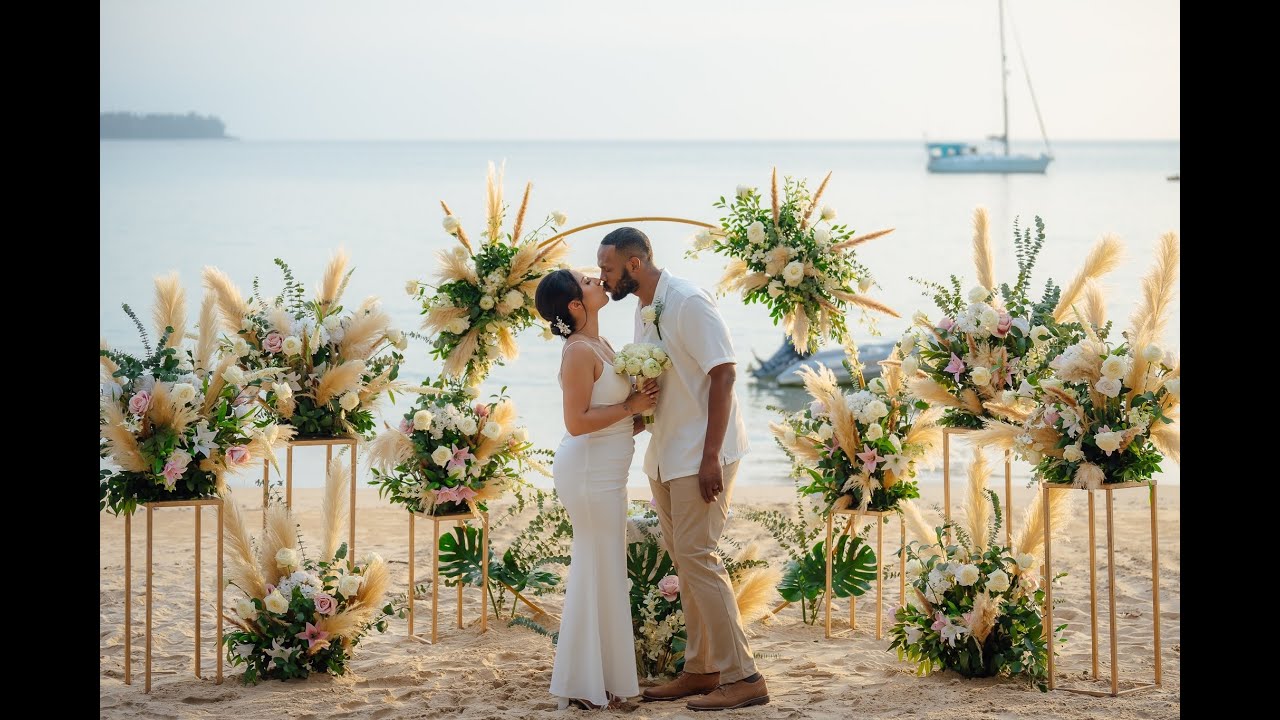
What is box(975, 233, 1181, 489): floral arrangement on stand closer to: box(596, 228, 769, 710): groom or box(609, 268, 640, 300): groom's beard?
box(596, 228, 769, 710): groom

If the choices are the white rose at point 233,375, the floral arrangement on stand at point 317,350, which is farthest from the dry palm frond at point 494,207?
the white rose at point 233,375

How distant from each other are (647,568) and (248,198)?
49.6m

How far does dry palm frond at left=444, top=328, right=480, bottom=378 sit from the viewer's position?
19.7 feet

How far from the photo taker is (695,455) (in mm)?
5027

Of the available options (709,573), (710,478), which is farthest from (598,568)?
(710,478)

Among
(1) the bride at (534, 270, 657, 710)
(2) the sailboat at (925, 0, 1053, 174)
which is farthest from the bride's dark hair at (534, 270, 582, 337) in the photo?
(2) the sailboat at (925, 0, 1053, 174)

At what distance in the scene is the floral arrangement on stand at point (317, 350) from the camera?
19.5 feet

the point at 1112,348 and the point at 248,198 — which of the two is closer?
the point at 1112,348

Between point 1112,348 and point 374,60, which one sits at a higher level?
point 374,60

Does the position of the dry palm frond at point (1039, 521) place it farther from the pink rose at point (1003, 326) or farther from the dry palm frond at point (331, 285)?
the dry palm frond at point (331, 285)

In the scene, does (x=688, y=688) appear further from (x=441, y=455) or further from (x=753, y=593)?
(x=441, y=455)

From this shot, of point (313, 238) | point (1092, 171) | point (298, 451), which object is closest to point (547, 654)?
point (298, 451)

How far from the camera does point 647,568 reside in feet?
18.3

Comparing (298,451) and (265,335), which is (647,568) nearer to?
(265,335)
